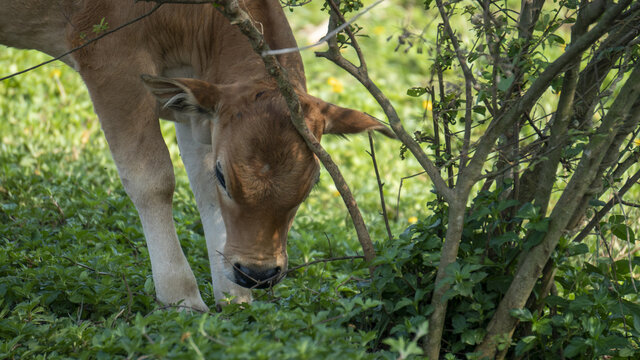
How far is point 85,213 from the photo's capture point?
524 centimetres

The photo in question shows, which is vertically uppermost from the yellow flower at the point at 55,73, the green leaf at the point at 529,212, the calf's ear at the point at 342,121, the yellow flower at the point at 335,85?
the yellow flower at the point at 335,85

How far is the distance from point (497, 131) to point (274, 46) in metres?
1.80

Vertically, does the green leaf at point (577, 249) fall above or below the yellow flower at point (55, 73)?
below

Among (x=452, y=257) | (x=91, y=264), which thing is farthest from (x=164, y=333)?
(x=91, y=264)

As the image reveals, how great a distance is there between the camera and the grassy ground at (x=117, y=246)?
2789mm

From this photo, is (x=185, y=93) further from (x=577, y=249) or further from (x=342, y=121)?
(x=577, y=249)

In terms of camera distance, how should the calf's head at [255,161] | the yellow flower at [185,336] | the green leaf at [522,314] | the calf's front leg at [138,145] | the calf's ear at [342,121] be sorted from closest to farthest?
the yellow flower at [185,336] < the green leaf at [522,314] < the calf's head at [255,161] < the calf's ear at [342,121] < the calf's front leg at [138,145]

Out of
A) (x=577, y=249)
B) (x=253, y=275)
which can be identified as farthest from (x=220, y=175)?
(x=577, y=249)

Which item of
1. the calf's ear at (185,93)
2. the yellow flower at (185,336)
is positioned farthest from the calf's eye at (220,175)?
the yellow flower at (185,336)

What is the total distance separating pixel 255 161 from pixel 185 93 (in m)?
0.60

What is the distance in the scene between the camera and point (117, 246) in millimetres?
4750

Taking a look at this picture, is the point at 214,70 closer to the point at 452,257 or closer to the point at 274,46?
the point at 274,46

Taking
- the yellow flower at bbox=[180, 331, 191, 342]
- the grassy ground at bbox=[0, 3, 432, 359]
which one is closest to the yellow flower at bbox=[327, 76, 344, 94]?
the grassy ground at bbox=[0, 3, 432, 359]

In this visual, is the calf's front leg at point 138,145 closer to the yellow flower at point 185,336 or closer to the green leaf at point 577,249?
the yellow flower at point 185,336
